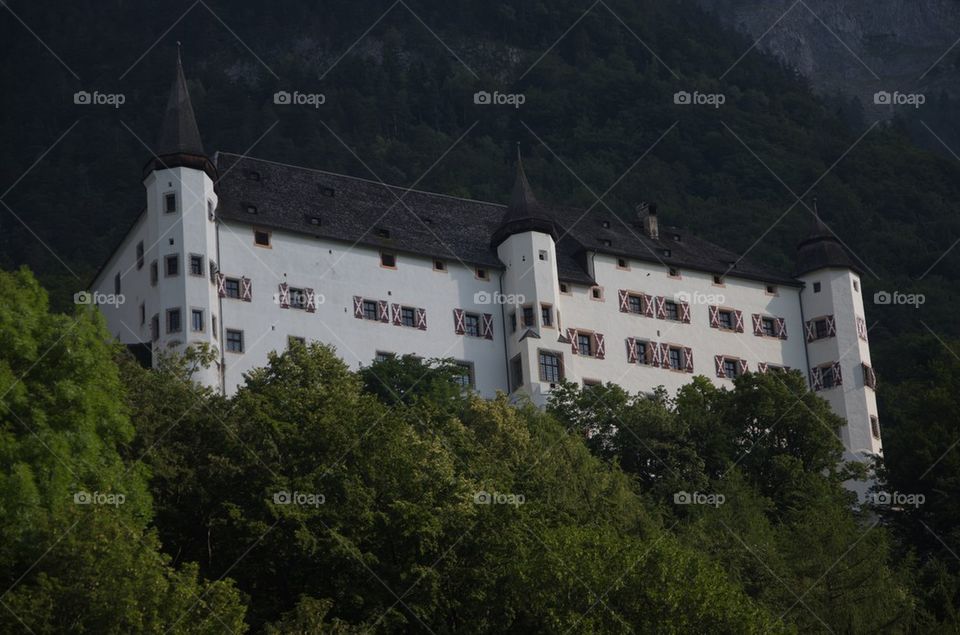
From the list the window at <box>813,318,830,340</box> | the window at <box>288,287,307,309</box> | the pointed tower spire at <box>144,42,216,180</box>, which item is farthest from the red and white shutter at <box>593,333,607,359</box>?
the pointed tower spire at <box>144,42,216,180</box>

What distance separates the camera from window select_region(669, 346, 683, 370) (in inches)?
2650

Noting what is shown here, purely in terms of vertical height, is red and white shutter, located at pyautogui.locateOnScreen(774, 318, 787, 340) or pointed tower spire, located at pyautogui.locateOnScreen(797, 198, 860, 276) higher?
pointed tower spire, located at pyautogui.locateOnScreen(797, 198, 860, 276)

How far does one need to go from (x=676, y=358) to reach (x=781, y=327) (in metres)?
5.10

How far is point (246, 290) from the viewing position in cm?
6050

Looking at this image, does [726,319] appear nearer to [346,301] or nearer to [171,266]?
[346,301]

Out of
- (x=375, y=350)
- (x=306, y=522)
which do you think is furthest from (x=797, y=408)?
(x=306, y=522)

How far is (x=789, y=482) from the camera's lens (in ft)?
184

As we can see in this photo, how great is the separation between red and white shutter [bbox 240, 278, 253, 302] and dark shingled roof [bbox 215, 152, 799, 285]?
2.25 metres

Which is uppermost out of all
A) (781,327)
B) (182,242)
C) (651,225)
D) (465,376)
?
(651,225)

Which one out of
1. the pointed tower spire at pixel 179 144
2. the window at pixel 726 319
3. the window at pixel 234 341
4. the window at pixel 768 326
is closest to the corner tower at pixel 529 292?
the window at pixel 726 319

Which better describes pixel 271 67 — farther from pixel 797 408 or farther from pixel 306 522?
pixel 306 522

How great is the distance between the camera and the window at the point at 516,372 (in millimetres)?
63656

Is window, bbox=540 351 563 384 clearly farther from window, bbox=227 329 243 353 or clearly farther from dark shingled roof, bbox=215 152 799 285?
window, bbox=227 329 243 353

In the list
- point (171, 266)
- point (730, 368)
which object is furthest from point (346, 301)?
point (730, 368)
